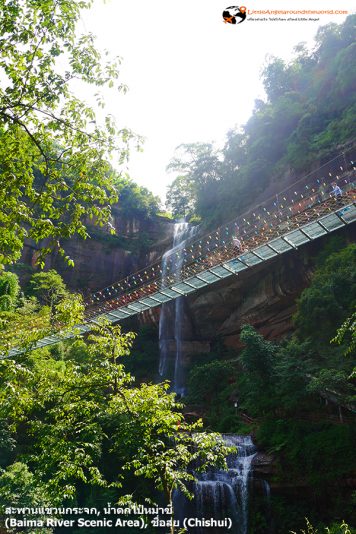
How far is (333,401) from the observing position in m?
11.8

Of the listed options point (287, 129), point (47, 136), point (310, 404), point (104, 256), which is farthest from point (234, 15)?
point (104, 256)

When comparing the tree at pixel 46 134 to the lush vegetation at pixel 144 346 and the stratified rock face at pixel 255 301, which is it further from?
the stratified rock face at pixel 255 301

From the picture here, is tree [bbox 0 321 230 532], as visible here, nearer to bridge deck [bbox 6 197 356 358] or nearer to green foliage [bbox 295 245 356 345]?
bridge deck [bbox 6 197 356 358]

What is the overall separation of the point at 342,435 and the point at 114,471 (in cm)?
770

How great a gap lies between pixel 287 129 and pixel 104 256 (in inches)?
577

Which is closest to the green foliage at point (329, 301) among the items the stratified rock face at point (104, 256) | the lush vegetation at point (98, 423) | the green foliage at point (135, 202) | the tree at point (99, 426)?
the lush vegetation at point (98, 423)

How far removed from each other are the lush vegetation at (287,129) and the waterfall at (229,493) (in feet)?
43.5

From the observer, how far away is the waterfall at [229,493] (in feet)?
37.4

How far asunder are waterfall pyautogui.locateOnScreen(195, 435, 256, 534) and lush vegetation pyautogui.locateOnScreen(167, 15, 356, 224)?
43.5ft

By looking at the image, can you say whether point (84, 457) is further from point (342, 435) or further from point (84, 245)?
point (84, 245)

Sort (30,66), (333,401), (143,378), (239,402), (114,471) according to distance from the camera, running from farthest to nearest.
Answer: (143,378) < (239,402) < (114,471) < (333,401) < (30,66)

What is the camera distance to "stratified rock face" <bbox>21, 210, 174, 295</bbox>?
91.1ft

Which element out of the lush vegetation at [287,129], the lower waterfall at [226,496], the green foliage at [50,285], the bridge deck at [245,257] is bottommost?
the lower waterfall at [226,496]

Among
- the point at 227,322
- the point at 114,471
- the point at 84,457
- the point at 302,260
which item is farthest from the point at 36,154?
the point at 227,322
